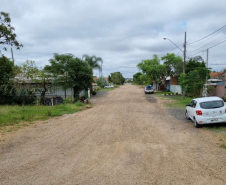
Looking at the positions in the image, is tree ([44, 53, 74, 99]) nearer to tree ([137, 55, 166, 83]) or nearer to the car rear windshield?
the car rear windshield

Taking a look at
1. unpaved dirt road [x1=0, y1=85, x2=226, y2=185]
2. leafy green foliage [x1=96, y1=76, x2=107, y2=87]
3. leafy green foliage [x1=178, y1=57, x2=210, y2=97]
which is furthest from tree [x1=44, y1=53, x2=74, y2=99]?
leafy green foliage [x1=96, y1=76, x2=107, y2=87]

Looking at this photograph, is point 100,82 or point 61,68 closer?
point 61,68

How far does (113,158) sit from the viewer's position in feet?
19.7

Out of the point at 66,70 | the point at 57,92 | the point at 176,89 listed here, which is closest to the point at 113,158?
the point at 66,70

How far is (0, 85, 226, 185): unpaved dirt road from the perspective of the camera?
4680mm

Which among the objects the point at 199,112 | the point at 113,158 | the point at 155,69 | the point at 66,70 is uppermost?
the point at 155,69

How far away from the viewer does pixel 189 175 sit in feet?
15.6

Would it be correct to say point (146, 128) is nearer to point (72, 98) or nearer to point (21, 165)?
point (21, 165)

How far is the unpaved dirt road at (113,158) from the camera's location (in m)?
4.68

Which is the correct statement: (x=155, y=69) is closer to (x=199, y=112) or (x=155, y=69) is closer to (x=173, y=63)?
(x=173, y=63)

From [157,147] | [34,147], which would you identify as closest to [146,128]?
[157,147]

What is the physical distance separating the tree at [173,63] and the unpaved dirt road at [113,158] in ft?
121

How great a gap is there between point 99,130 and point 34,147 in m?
3.48

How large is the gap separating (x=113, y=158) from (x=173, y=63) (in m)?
43.4
